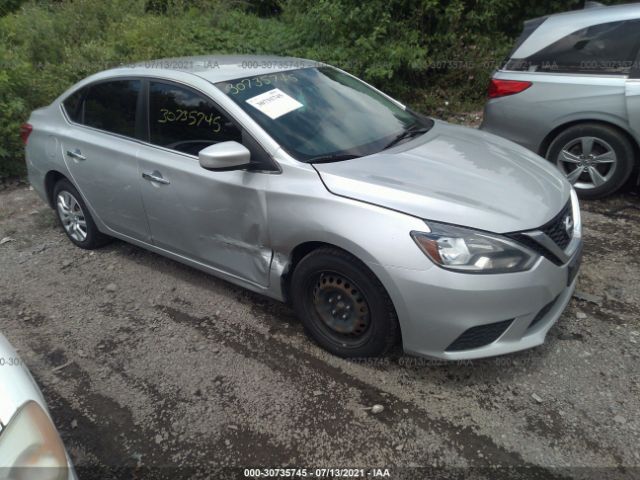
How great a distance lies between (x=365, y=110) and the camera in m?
3.43

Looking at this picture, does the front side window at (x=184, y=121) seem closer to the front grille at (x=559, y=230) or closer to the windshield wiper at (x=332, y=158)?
the windshield wiper at (x=332, y=158)

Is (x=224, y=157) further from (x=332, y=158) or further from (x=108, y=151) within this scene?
(x=108, y=151)

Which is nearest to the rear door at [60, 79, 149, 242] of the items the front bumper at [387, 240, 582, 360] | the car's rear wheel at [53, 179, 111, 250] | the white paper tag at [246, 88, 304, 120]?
the car's rear wheel at [53, 179, 111, 250]

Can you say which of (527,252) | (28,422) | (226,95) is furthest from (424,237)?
(28,422)

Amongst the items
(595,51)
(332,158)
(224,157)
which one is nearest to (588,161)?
(595,51)

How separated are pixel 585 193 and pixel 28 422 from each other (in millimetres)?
4688

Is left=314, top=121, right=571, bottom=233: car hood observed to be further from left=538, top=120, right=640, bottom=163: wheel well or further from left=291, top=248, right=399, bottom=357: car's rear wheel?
left=538, top=120, right=640, bottom=163: wheel well

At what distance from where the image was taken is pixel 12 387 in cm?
167

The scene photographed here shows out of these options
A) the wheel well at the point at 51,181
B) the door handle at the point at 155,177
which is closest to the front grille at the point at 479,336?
the door handle at the point at 155,177

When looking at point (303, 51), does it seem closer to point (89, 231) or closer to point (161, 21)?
point (161, 21)

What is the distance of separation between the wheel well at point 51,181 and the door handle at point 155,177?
1296 mm

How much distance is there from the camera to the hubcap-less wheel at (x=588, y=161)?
4.47 metres

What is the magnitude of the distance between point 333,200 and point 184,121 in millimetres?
1287

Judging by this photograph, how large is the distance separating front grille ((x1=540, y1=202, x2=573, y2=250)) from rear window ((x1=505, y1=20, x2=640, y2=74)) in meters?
2.42
